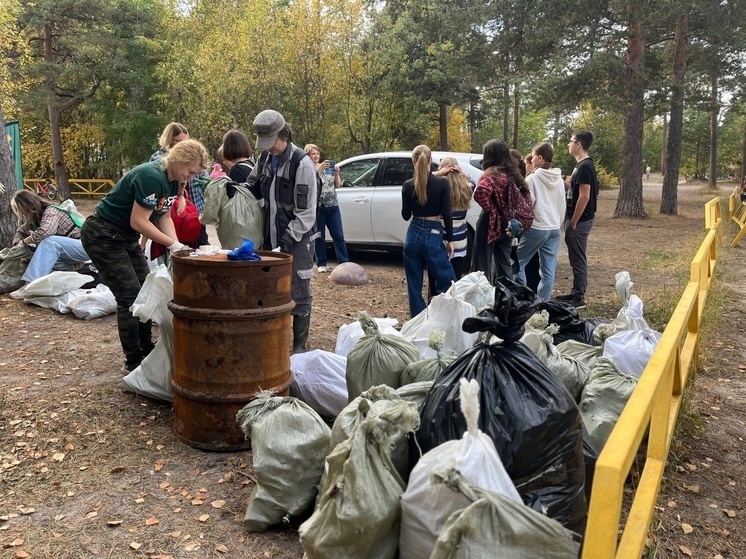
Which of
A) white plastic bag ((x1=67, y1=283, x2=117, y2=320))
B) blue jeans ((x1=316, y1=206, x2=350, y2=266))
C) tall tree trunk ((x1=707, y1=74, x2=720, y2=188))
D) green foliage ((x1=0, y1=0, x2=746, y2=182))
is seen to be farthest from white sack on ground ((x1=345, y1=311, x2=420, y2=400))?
tall tree trunk ((x1=707, y1=74, x2=720, y2=188))

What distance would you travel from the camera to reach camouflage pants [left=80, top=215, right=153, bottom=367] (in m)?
4.26

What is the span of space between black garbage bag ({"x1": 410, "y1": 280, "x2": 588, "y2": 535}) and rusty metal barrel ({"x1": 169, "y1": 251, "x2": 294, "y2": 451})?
124cm

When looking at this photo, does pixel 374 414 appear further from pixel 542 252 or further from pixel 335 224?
pixel 335 224

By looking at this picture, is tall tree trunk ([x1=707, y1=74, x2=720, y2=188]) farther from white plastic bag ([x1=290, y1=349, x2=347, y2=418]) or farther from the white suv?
white plastic bag ([x1=290, y1=349, x2=347, y2=418])

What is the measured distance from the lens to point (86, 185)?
2870 centimetres

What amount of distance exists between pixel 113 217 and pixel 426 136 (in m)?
21.6

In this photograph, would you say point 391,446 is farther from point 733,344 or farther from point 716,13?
point 716,13

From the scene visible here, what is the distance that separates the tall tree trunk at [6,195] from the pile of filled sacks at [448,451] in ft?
22.9

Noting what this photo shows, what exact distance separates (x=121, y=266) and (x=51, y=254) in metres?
3.24

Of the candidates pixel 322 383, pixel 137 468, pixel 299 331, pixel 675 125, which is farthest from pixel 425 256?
pixel 675 125

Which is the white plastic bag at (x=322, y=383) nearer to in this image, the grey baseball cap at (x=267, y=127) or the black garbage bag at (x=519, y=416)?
the black garbage bag at (x=519, y=416)

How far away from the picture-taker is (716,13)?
15.1m

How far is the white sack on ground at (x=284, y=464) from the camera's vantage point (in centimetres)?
275

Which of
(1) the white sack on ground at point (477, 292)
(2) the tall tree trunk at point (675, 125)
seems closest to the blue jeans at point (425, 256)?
(1) the white sack on ground at point (477, 292)
